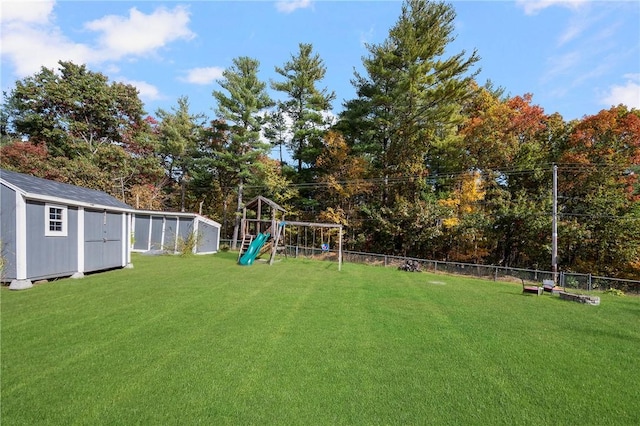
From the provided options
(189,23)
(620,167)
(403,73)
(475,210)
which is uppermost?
(403,73)

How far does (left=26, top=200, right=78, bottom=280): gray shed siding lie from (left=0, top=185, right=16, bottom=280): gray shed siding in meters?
0.26

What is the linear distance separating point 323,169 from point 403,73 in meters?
8.78

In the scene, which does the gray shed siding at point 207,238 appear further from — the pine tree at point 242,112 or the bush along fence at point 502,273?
the bush along fence at point 502,273

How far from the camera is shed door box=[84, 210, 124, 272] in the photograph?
31.4 feet

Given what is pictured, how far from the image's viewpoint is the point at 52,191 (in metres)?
8.72

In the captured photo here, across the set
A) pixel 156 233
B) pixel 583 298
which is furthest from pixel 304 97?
pixel 583 298

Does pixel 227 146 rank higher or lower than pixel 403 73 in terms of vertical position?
lower

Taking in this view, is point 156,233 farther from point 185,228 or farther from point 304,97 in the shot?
point 304,97

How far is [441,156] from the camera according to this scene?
872 inches

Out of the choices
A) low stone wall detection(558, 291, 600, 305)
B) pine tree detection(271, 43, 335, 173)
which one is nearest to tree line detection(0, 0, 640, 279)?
pine tree detection(271, 43, 335, 173)

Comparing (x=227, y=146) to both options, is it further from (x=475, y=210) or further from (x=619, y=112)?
(x=619, y=112)

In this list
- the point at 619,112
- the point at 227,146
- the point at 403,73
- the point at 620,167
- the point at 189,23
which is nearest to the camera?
the point at 189,23

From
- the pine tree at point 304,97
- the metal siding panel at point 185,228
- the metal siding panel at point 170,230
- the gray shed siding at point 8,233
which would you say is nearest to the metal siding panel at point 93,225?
the gray shed siding at point 8,233

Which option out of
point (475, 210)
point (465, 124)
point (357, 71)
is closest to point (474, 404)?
point (475, 210)
